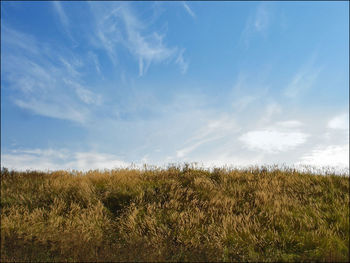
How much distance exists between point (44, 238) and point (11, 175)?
6946 mm

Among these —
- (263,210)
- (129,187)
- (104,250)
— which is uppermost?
(129,187)

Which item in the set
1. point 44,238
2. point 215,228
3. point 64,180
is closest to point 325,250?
point 215,228

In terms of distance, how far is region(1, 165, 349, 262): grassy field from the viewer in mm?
5543

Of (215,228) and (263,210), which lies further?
(263,210)

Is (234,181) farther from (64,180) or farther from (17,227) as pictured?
(17,227)

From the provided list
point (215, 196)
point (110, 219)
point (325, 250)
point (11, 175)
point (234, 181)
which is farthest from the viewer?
point (11, 175)

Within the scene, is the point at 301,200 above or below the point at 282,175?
below

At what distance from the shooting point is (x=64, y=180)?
10.5m

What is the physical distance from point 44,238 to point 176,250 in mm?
2550

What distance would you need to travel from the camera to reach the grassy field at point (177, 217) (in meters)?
5.54

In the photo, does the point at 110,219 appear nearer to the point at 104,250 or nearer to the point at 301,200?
the point at 104,250

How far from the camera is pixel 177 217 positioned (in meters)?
7.21

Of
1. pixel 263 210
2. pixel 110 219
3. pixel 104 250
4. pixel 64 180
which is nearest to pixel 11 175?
pixel 64 180

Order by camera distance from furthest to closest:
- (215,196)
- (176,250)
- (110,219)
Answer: (215,196)
(110,219)
(176,250)
